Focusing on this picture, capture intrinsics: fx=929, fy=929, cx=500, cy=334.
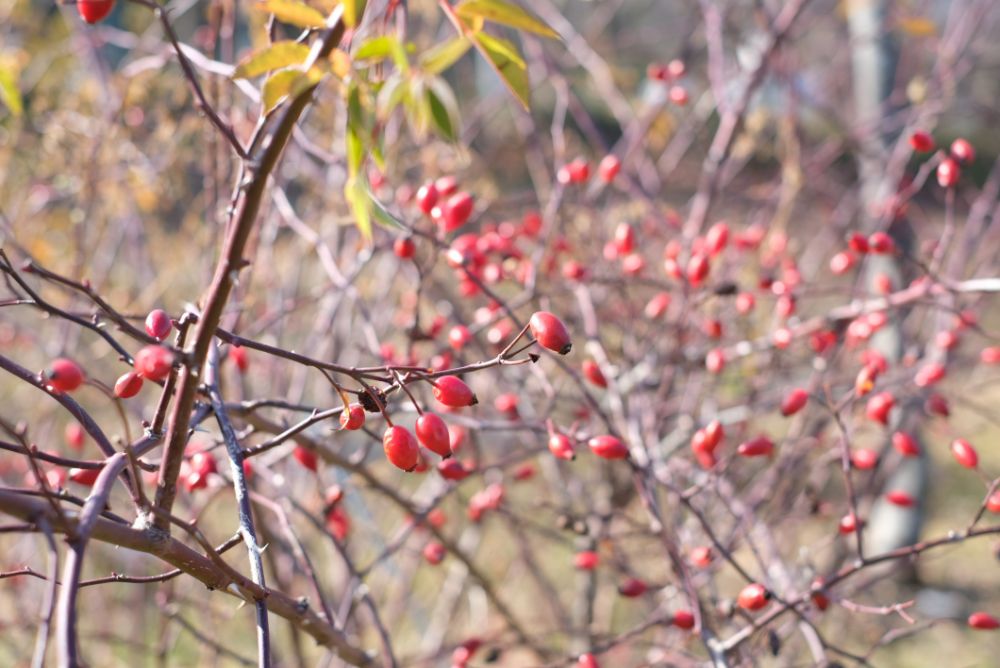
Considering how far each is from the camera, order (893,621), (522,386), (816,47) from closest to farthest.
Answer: (522,386), (893,621), (816,47)

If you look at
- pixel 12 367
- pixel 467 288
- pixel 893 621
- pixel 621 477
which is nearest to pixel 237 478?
pixel 12 367

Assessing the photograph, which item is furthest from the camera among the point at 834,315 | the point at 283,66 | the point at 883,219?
the point at 883,219

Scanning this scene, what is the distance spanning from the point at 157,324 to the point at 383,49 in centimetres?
39

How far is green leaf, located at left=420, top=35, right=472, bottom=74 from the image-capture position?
0.83m

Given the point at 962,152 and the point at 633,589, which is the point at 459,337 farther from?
the point at 962,152

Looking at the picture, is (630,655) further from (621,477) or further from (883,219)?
(883,219)

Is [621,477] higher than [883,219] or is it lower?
lower

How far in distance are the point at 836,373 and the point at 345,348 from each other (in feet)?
4.66

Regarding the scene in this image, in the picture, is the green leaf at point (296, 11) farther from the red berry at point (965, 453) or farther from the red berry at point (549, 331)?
the red berry at point (965, 453)

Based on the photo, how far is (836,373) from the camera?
2502 millimetres

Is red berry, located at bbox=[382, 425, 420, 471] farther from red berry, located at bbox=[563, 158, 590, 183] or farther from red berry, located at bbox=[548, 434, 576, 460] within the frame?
red berry, located at bbox=[563, 158, 590, 183]

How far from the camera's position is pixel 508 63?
0.91 metres

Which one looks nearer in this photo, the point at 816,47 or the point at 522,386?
the point at 522,386

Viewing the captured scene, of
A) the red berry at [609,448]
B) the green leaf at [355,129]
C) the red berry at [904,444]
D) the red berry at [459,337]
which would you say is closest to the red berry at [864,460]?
the red berry at [904,444]
